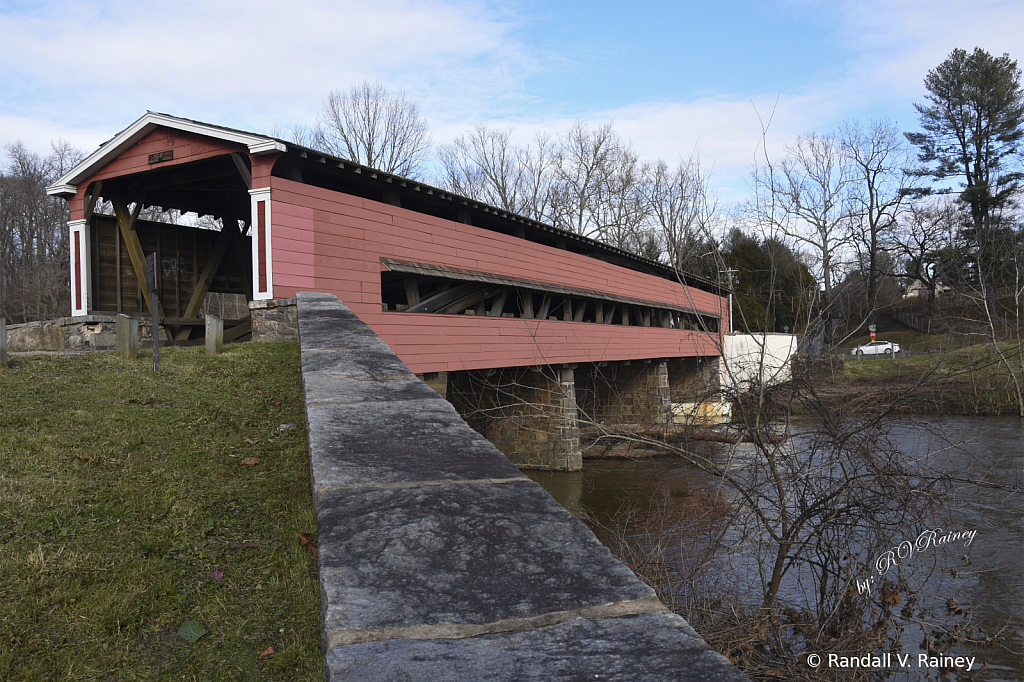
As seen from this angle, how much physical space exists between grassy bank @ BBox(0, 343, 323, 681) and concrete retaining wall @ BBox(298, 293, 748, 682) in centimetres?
60

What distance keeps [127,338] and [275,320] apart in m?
1.73

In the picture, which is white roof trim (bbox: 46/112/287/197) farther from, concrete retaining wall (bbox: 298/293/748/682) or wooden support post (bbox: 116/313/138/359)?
concrete retaining wall (bbox: 298/293/748/682)

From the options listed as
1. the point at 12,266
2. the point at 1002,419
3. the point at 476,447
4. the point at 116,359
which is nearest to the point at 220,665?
the point at 476,447

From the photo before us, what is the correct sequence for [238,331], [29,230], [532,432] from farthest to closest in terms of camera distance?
1. [29,230]
2. [532,432]
3. [238,331]

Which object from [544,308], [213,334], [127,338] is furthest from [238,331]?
[544,308]

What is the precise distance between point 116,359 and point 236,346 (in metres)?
1.35

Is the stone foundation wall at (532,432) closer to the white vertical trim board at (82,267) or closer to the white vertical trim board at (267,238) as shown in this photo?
the white vertical trim board at (267,238)

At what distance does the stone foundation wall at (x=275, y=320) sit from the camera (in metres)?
7.46

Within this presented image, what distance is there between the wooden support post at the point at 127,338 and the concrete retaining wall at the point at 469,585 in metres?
5.05

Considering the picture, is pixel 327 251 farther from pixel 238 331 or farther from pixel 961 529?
pixel 961 529

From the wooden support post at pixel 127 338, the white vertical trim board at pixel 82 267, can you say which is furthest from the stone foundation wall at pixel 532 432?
the wooden support post at pixel 127 338

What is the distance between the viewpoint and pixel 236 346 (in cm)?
709

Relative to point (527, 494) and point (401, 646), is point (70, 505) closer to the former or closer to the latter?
point (527, 494)

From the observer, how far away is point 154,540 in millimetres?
2367
